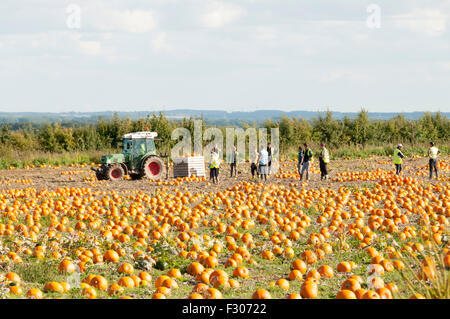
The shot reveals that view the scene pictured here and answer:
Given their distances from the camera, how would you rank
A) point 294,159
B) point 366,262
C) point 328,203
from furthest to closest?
point 294,159, point 328,203, point 366,262

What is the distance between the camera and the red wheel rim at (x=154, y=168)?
71.2 ft

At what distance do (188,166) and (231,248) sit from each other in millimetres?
14337

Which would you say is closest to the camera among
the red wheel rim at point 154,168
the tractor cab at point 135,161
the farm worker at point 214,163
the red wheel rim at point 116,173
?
the farm worker at point 214,163

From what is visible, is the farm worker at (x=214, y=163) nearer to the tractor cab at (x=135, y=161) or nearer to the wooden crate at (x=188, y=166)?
the tractor cab at (x=135, y=161)

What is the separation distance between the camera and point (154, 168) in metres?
21.8

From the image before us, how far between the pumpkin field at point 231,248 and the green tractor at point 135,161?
4.96m

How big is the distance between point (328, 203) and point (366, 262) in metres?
5.78

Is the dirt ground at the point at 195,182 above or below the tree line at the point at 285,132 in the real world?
below

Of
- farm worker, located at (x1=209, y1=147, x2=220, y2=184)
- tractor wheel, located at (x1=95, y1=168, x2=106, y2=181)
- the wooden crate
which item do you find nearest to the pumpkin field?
farm worker, located at (x1=209, y1=147, x2=220, y2=184)

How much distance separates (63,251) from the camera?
8258 millimetres

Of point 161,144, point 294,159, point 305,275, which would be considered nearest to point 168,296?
point 305,275

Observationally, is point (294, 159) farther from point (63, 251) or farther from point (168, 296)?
point (168, 296)

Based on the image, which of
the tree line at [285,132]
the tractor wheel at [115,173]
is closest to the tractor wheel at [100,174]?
the tractor wheel at [115,173]

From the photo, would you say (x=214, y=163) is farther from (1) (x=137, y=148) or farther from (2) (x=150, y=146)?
(1) (x=137, y=148)
